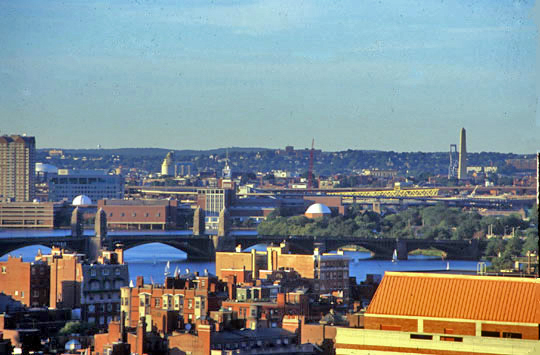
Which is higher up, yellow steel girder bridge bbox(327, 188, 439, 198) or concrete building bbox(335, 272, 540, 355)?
concrete building bbox(335, 272, 540, 355)

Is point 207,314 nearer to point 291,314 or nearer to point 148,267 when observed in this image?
point 291,314

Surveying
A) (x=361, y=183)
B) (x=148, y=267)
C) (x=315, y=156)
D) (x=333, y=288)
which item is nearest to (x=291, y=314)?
(x=333, y=288)

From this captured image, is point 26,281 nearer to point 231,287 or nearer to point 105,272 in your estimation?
point 105,272

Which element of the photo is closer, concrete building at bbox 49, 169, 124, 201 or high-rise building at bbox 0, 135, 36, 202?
high-rise building at bbox 0, 135, 36, 202

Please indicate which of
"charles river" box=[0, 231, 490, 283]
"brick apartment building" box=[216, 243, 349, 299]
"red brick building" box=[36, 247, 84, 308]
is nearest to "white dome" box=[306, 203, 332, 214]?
"charles river" box=[0, 231, 490, 283]

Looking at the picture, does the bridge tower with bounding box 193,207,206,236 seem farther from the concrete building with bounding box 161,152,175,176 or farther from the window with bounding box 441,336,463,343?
the concrete building with bounding box 161,152,175,176

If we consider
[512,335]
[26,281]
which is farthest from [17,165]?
[512,335]
